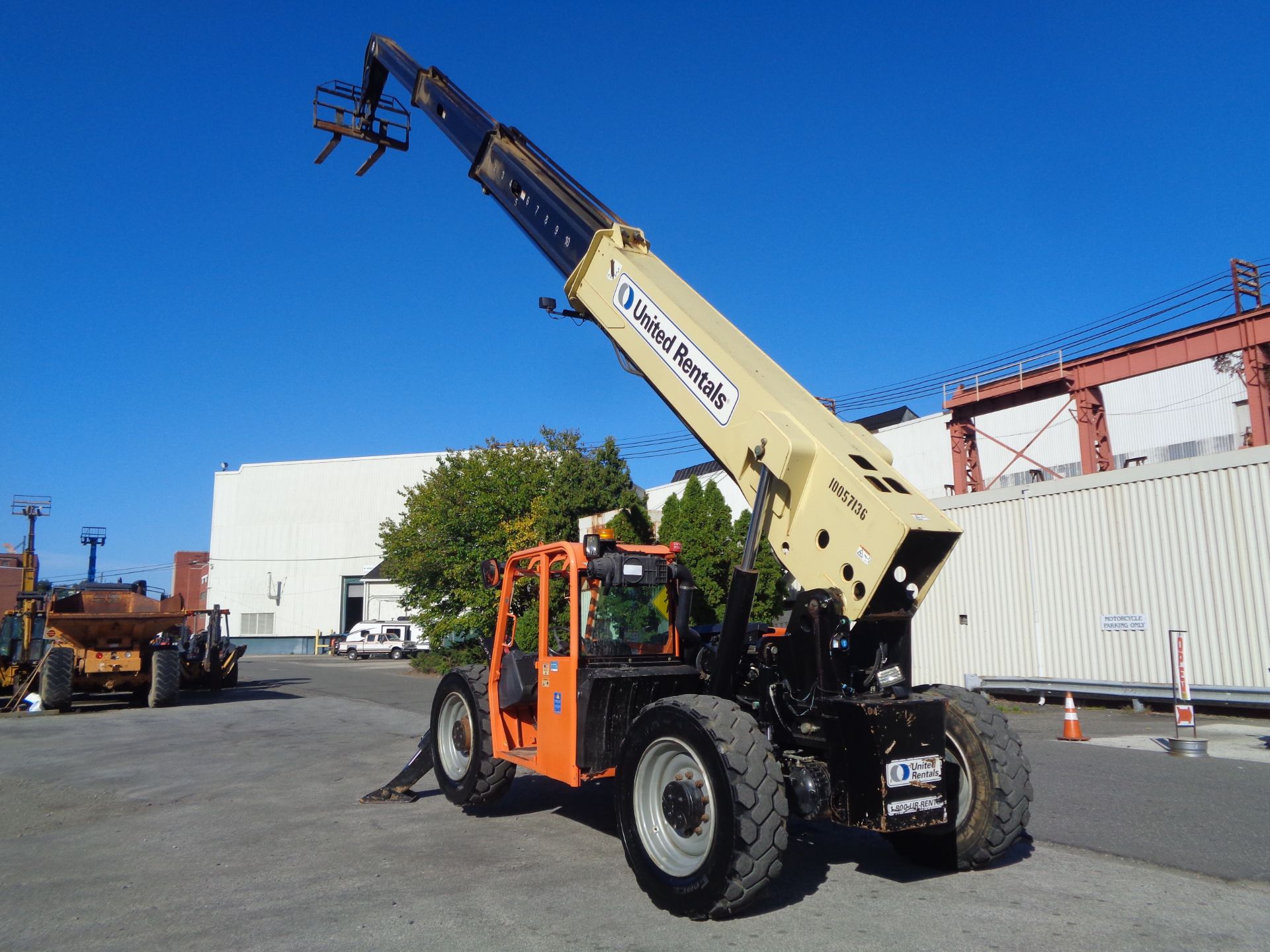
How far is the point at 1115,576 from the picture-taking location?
52.0 feet

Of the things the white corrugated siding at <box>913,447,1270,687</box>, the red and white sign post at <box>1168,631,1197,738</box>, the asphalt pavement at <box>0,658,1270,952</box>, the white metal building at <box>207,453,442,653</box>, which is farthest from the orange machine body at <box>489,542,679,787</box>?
the white metal building at <box>207,453,442,653</box>

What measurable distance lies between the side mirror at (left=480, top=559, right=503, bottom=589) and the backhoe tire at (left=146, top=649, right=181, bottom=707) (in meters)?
13.9

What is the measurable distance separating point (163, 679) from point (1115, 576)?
1845cm

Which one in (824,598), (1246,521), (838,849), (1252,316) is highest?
(1252,316)

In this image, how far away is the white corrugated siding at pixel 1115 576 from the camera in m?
14.2

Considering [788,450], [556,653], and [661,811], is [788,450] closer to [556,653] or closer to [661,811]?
[661,811]

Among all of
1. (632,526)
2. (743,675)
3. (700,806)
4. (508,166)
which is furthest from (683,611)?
(632,526)

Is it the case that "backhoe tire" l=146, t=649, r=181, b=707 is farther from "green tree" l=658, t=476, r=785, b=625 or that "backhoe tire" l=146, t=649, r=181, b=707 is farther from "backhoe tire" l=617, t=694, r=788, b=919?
"backhoe tire" l=617, t=694, r=788, b=919

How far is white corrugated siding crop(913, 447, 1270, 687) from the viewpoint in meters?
14.2

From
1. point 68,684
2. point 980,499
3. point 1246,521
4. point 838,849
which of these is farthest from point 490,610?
point 838,849

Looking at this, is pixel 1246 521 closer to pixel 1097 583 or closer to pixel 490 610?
pixel 1097 583

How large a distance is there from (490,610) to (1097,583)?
17880mm

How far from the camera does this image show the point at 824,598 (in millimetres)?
5102

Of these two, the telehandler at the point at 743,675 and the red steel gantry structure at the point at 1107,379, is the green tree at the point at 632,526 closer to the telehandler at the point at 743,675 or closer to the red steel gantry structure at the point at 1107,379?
the red steel gantry structure at the point at 1107,379
